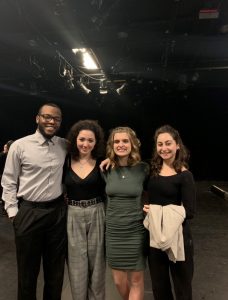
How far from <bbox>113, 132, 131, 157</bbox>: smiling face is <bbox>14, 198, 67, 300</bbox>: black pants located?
21.5 inches

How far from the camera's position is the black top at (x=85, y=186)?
1848 mm

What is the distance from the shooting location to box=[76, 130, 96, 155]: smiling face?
6.21 ft

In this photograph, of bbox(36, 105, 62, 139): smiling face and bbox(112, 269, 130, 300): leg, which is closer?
bbox(112, 269, 130, 300): leg

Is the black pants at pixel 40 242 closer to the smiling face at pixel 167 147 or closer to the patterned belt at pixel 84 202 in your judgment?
the patterned belt at pixel 84 202

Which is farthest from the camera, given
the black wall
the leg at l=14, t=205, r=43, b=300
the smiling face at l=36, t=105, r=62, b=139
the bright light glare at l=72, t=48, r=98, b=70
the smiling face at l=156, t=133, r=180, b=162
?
the black wall

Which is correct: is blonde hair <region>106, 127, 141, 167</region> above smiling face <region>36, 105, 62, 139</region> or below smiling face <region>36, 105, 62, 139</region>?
below

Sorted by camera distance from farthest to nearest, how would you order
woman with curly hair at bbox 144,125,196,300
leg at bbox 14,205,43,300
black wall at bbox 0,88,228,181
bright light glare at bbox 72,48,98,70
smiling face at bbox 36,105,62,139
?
black wall at bbox 0,88,228,181 → bright light glare at bbox 72,48,98,70 → smiling face at bbox 36,105,62,139 → leg at bbox 14,205,43,300 → woman with curly hair at bbox 144,125,196,300

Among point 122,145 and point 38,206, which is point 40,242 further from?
point 122,145

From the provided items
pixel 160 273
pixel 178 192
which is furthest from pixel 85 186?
pixel 160 273

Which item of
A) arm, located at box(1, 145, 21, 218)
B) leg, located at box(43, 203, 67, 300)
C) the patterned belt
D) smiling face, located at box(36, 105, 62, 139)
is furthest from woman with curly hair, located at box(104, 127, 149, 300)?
arm, located at box(1, 145, 21, 218)

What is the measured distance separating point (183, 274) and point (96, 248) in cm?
57

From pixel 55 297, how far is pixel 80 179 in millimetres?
876

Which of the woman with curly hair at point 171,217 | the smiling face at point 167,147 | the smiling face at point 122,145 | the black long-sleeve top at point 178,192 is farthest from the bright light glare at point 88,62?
the black long-sleeve top at point 178,192

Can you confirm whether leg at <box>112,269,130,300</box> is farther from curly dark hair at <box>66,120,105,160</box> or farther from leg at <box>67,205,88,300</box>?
curly dark hair at <box>66,120,105,160</box>
